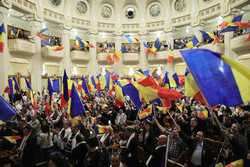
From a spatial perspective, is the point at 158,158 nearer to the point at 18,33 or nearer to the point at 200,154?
the point at 200,154

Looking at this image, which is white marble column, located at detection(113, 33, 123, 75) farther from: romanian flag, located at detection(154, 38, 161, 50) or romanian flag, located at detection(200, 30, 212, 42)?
romanian flag, located at detection(200, 30, 212, 42)

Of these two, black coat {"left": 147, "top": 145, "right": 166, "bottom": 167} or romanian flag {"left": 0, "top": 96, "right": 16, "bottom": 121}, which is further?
romanian flag {"left": 0, "top": 96, "right": 16, "bottom": 121}

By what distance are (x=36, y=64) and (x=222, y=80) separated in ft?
76.8

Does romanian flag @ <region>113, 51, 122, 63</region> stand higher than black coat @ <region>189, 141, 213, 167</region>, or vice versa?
romanian flag @ <region>113, 51, 122, 63</region>

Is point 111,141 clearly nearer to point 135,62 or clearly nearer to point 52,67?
point 52,67

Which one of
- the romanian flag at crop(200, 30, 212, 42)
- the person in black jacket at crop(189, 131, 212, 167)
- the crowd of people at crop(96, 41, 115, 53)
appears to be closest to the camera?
the person in black jacket at crop(189, 131, 212, 167)

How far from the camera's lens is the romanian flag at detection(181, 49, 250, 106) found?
189 inches

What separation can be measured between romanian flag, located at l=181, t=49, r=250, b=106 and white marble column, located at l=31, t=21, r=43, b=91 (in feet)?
74.5

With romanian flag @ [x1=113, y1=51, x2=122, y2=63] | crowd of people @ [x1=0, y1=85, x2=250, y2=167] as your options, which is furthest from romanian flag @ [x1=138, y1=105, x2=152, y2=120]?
romanian flag @ [x1=113, y1=51, x2=122, y2=63]

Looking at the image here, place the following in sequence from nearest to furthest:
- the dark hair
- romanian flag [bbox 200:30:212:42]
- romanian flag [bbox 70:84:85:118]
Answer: the dark hair → romanian flag [bbox 70:84:85:118] → romanian flag [bbox 200:30:212:42]

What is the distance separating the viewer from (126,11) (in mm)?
35594

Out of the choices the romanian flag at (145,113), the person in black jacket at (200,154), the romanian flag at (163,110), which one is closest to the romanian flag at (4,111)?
the romanian flag at (145,113)

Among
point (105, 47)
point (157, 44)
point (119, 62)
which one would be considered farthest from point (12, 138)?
point (119, 62)

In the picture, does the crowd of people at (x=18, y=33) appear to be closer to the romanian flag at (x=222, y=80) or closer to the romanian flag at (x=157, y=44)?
the romanian flag at (x=157, y=44)
